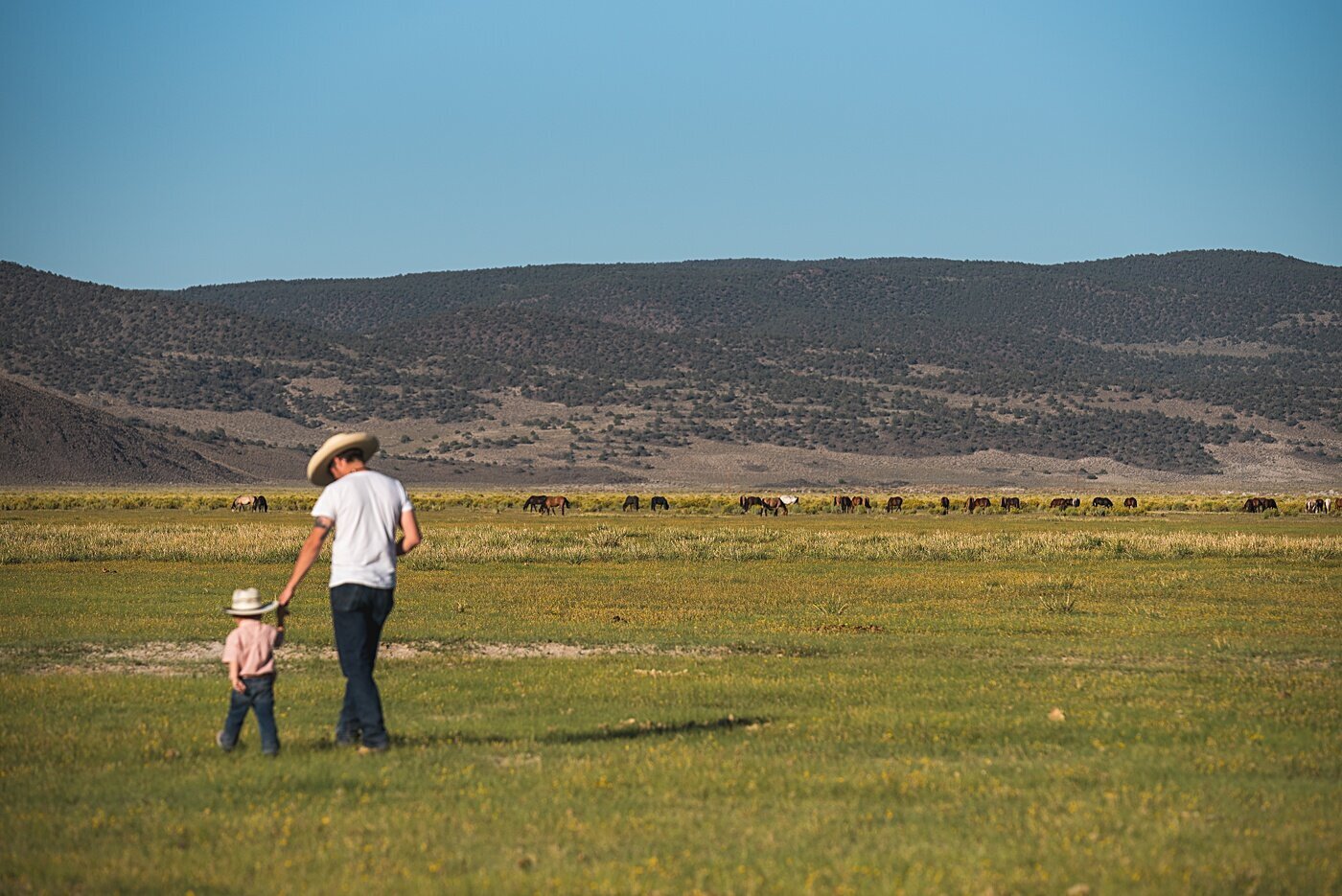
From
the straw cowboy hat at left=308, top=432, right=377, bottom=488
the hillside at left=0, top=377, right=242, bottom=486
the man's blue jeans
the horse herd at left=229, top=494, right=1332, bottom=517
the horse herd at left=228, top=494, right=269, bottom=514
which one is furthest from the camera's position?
the hillside at left=0, top=377, right=242, bottom=486

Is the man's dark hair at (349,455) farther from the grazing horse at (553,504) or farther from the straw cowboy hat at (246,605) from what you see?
the grazing horse at (553,504)

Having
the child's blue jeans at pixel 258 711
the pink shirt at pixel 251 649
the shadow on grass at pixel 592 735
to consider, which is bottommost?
the shadow on grass at pixel 592 735

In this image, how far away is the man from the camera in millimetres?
11125

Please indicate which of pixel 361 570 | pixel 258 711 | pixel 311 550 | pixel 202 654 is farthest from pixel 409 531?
pixel 202 654

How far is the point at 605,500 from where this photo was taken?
3376 inches

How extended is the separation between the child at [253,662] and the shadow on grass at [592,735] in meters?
0.61

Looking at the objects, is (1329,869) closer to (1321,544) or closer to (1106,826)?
(1106,826)

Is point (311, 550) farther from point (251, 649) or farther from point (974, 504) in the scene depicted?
point (974, 504)

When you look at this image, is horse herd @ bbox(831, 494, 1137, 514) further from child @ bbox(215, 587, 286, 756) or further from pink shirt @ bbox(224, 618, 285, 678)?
pink shirt @ bbox(224, 618, 285, 678)

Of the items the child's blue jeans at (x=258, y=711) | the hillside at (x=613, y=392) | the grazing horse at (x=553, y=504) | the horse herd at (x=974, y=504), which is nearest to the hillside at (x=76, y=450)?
the hillside at (x=613, y=392)

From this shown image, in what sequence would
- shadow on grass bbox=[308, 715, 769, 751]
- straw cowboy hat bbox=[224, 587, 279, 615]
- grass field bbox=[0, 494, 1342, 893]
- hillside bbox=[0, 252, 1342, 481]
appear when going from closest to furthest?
grass field bbox=[0, 494, 1342, 893] < straw cowboy hat bbox=[224, 587, 279, 615] < shadow on grass bbox=[308, 715, 769, 751] < hillside bbox=[0, 252, 1342, 481]

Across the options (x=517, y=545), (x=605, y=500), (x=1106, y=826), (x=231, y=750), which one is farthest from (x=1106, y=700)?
(x=605, y=500)

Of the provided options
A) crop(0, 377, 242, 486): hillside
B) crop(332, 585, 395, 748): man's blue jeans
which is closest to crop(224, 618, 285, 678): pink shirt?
crop(332, 585, 395, 748): man's blue jeans

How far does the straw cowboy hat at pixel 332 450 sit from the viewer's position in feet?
38.0
